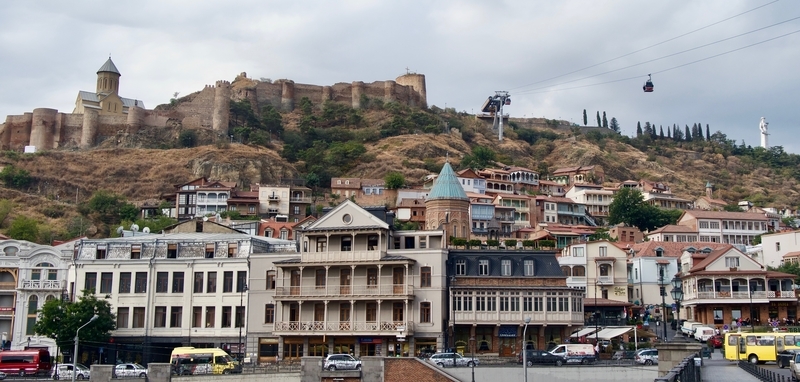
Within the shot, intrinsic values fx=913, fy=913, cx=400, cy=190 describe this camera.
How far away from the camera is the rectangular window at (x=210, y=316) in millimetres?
56938

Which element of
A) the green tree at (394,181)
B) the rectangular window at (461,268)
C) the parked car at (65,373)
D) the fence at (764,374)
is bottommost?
the parked car at (65,373)

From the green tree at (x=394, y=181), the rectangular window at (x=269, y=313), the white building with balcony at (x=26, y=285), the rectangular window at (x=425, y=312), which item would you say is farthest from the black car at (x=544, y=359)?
the green tree at (x=394, y=181)

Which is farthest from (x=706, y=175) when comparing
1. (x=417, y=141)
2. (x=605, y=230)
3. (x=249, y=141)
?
(x=249, y=141)

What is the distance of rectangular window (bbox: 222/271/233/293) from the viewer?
57.1 m

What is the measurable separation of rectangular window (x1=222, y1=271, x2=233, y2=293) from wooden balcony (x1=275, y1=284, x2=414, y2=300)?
3.83 m

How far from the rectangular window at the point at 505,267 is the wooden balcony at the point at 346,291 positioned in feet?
17.7

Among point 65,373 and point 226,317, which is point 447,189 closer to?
point 226,317

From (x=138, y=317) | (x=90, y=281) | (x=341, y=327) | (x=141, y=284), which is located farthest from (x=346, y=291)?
(x=90, y=281)

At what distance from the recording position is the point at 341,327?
53.6 m

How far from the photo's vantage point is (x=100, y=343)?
55156 mm

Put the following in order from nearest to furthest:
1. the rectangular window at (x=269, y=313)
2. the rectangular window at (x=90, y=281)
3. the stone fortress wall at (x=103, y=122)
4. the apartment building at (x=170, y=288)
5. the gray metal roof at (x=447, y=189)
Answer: the rectangular window at (x=269, y=313), the apartment building at (x=170, y=288), the rectangular window at (x=90, y=281), the gray metal roof at (x=447, y=189), the stone fortress wall at (x=103, y=122)

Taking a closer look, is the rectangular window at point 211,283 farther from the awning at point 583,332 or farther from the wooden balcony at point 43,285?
the awning at point 583,332

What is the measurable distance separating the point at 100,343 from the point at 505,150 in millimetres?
106978

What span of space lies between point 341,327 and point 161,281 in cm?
1269
